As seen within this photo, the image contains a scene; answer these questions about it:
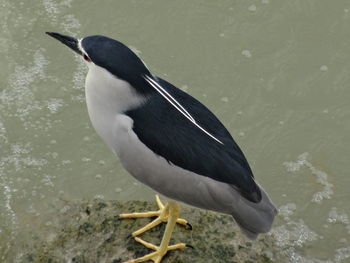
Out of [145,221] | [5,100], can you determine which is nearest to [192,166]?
[145,221]

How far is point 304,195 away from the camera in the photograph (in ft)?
16.6

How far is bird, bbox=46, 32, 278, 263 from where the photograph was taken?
3348 millimetres

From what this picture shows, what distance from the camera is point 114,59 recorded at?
129 inches

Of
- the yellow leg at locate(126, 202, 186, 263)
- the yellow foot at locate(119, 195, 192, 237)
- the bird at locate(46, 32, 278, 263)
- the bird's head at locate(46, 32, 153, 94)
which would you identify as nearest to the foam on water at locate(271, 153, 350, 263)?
the yellow foot at locate(119, 195, 192, 237)

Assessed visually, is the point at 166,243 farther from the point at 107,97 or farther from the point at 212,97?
the point at 212,97

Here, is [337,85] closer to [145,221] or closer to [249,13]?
[249,13]

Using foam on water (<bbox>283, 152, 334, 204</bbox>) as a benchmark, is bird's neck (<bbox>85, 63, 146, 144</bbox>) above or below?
above

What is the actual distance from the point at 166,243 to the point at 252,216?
550mm

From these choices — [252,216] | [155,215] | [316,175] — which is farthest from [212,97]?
[252,216]

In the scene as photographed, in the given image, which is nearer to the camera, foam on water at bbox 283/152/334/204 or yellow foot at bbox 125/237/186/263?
yellow foot at bbox 125/237/186/263

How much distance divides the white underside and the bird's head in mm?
42

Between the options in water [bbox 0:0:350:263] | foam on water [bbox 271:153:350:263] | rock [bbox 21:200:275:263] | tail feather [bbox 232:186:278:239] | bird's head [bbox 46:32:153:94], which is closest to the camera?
bird's head [bbox 46:32:153:94]

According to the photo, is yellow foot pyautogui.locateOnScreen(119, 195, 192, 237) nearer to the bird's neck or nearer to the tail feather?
the tail feather

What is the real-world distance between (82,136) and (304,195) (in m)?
1.82
